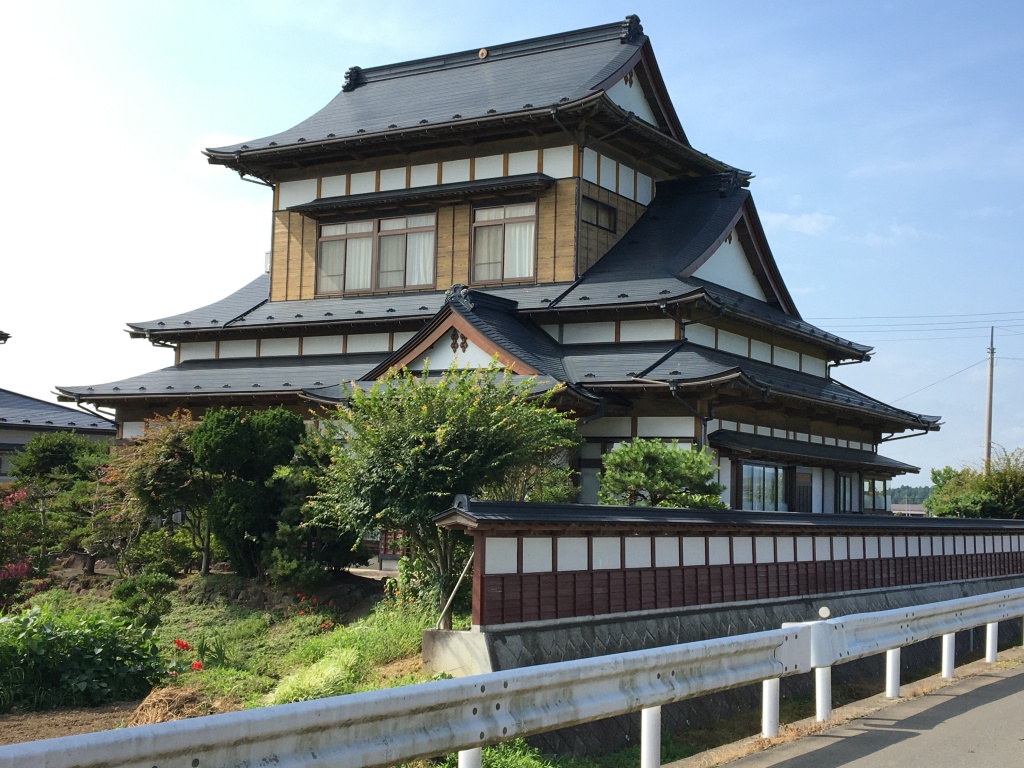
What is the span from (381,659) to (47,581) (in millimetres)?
11660

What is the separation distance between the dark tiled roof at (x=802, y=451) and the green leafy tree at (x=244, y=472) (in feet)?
31.0

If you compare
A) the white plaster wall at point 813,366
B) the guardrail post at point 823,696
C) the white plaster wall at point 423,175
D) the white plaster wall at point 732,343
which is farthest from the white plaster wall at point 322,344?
the guardrail post at point 823,696

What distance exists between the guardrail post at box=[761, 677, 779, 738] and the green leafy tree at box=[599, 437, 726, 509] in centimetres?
1019

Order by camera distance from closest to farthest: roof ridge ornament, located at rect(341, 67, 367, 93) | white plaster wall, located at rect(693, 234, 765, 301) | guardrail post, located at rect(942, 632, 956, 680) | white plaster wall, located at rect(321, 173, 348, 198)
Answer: guardrail post, located at rect(942, 632, 956, 680)
white plaster wall, located at rect(693, 234, 765, 301)
white plaster wall, located at rect(321, 173, 348, 198)
roof ridge ornament, located at rect(341, 67, 367, 93)

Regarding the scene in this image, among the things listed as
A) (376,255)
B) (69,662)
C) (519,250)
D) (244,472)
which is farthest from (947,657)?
(376,255)

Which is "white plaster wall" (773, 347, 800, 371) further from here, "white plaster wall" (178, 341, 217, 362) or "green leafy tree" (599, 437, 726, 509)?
"white plaster wall" (178, 341, 217, 362)

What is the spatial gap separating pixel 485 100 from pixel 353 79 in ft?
22.7

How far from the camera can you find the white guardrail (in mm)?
5410

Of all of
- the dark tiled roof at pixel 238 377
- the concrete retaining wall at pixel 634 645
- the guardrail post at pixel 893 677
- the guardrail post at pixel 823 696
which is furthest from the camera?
Answer: the dark tiled roof at pixel 238 377

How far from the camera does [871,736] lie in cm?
934

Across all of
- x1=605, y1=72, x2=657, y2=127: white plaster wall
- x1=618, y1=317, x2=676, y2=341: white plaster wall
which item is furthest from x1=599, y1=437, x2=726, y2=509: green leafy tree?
x1=605, y1=72, x2=657, y2=127: white plaster wall

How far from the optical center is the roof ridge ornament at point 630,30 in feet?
103

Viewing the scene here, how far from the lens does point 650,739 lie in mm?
8078

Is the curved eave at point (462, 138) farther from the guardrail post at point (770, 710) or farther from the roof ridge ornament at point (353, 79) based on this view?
the guardrail post at point (770, 710)
